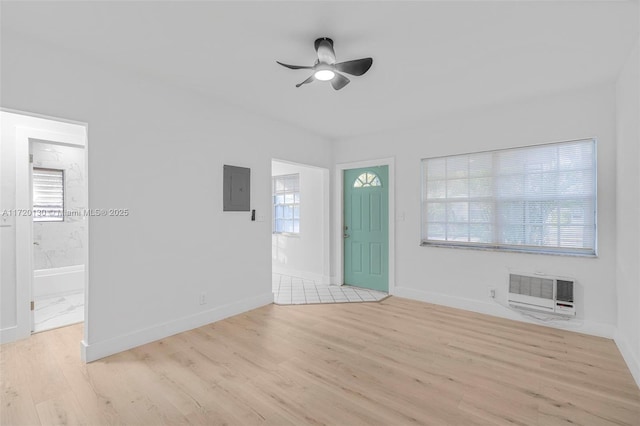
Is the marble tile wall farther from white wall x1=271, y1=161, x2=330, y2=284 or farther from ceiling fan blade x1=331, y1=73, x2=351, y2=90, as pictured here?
ceiling fan blade x1=331, y1=73, x2=351, y2=90

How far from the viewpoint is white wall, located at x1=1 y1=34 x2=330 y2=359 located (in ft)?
8.14

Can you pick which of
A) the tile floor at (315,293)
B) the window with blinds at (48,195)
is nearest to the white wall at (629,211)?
the tile floor at (315,293)

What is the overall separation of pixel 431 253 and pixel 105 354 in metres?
3.98

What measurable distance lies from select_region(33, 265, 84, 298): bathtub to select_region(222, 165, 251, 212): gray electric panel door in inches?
121

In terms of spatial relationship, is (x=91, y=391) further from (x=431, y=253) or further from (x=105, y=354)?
(x=431, y=253)

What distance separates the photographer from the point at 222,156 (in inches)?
141

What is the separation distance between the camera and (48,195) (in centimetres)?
456

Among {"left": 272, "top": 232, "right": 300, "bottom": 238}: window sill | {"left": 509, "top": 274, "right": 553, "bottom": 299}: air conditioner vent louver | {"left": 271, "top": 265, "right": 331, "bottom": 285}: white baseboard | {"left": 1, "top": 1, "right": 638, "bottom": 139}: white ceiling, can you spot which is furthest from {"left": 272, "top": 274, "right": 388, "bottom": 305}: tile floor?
{"left": 1, "top": 1, "right": 638, "bottom": 139}: white ceiling

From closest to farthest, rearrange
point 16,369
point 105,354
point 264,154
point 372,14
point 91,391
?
point 372,14, point 91,391, point 16,369, point 105,354, point 264,154

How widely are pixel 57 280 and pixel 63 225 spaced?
0.87 meters

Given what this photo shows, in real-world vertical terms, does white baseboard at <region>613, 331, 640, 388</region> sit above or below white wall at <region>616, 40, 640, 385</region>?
below

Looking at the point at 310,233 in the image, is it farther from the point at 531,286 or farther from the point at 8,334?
the point at 8,334

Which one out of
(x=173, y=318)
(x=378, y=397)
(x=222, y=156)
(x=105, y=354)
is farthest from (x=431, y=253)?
(x=105, y=354)

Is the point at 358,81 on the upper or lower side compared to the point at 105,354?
upper
